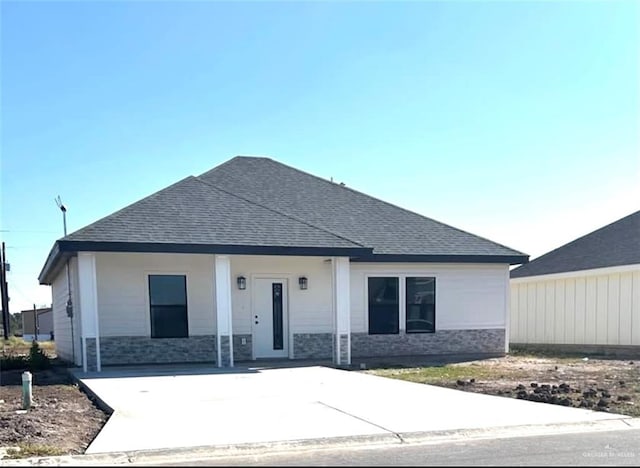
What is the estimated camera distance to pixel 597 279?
18.2 meters

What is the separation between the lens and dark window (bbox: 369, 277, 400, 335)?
15.9m

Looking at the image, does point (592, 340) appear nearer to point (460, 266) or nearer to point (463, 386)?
point (460, 266)

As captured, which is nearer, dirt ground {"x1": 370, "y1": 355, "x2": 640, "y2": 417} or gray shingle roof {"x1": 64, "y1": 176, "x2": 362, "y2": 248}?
dirt ground {"x1": 370, "y1": 355, "x2": 640, "y2": 417}

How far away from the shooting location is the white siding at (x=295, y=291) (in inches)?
582

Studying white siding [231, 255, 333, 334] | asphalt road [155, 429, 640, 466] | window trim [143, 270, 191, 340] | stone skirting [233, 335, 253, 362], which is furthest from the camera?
white siding [231, 255, 333, 334]

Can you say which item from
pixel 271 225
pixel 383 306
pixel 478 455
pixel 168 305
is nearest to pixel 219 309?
pixel 168 305

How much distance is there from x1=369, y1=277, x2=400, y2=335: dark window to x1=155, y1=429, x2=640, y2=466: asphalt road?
30.7 ft

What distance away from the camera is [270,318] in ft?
49.5

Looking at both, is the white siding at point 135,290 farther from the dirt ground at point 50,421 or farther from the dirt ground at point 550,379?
the dirt ground at point 550,379

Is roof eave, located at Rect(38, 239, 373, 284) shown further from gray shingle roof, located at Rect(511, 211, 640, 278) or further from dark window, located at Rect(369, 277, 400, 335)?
gray shingle roof, located at Rect(511, 211, 640, 278)

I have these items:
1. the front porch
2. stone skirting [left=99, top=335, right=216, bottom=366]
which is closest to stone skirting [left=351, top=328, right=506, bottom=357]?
the front porch

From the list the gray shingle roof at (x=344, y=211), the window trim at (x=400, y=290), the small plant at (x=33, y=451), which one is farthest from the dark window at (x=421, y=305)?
the small plant at (x=33, y=451)

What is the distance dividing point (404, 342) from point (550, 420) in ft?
28.5

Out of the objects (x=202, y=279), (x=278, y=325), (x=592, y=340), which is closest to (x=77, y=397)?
(x=202, y=279)
